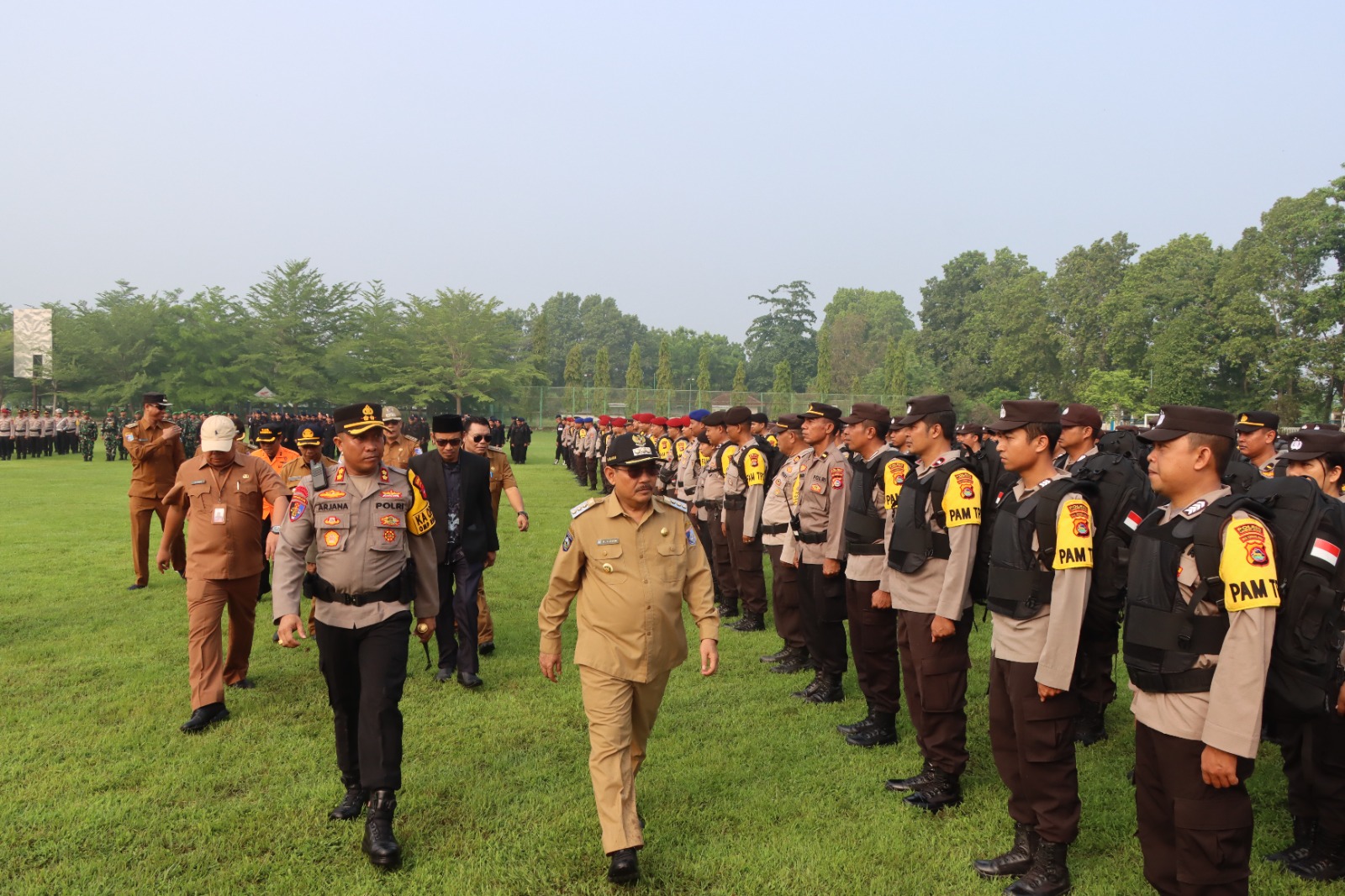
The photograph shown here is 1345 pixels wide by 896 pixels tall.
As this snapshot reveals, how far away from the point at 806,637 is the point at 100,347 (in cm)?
5289

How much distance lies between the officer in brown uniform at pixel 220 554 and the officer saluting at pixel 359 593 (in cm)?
155

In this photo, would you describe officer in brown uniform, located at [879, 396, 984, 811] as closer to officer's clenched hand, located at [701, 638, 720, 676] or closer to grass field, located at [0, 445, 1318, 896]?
grass field, located at [0, 445, 1318, 896]

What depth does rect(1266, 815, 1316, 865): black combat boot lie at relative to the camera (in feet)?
13.5

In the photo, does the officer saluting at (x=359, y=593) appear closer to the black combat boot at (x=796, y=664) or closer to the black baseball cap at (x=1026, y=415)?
the black baseball cap at (x=1026, y=415)

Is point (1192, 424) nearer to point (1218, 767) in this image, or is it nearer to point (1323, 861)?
point (1218, 767)

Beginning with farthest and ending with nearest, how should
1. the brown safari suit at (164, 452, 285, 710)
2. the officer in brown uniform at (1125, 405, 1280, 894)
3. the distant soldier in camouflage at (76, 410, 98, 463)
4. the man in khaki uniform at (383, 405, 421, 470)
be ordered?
the distant soldier in camouflage at (76, 410, 98, 463) < the man in khaki uniform at (383, 405, 421, 470) < the brown safari suit at (164, 452, 285, 710) < the officer in brown uniform at (1125, 405, 1280, 894)

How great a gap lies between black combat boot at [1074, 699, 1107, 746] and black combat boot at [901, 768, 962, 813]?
1524 mm

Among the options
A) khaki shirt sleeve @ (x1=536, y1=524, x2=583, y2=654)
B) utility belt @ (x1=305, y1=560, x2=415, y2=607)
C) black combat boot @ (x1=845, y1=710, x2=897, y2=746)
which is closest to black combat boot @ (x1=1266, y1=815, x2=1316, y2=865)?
black combat boot @ (x1=845, y1=710, x2=897, y2=746)

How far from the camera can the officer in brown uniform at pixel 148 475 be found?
996 centimetres

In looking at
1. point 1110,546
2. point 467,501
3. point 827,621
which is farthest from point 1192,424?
point 467,501

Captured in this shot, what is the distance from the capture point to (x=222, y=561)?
6102 mm

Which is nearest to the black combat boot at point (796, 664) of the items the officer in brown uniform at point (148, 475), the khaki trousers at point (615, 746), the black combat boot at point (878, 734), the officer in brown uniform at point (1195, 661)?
the black combat boot at point (878, 734)

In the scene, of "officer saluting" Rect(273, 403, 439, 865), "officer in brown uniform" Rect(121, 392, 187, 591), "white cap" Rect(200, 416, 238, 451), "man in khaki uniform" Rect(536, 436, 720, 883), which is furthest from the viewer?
"officer in brown uniform" Rect(121, 392, 187, 591)

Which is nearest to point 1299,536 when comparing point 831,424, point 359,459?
point 831,424
